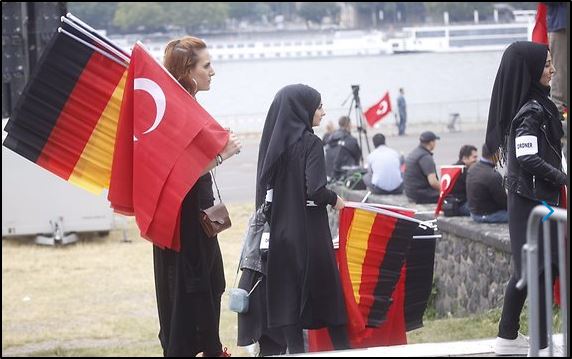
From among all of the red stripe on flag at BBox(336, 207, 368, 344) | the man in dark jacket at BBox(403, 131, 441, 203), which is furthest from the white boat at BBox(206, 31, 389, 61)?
the red stripe on flag at BBox(336, 207, 368, 344)

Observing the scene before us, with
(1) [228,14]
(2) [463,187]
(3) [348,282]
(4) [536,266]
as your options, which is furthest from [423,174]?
(1) [228,14]

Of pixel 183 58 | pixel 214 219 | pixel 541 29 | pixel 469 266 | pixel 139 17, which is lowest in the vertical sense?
pixel 469 266

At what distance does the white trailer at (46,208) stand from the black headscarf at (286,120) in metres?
14.1

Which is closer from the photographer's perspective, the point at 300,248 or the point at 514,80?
the point at 514,80

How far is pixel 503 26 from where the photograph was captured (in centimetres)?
8388

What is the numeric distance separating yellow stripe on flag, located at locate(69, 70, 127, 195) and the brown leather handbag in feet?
2.48

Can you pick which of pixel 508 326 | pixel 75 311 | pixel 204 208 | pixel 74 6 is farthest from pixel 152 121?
pixel 74 6

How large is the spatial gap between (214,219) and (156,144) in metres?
0.48

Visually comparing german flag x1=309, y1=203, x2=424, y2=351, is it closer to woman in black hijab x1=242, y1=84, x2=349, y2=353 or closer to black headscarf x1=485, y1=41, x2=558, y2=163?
woman in black hijab x1=242, y1=84, x2=349, y2=353

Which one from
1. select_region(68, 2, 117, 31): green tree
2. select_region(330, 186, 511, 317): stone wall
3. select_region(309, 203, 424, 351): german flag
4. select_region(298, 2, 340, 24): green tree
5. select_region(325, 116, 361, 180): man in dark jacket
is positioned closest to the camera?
select_region(309, 203, 424, 351): german flag

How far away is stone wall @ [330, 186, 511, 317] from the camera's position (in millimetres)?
11453

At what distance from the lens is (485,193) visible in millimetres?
11836

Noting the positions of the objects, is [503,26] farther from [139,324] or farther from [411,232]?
[411,232]

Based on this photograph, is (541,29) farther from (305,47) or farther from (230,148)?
(305,47)
